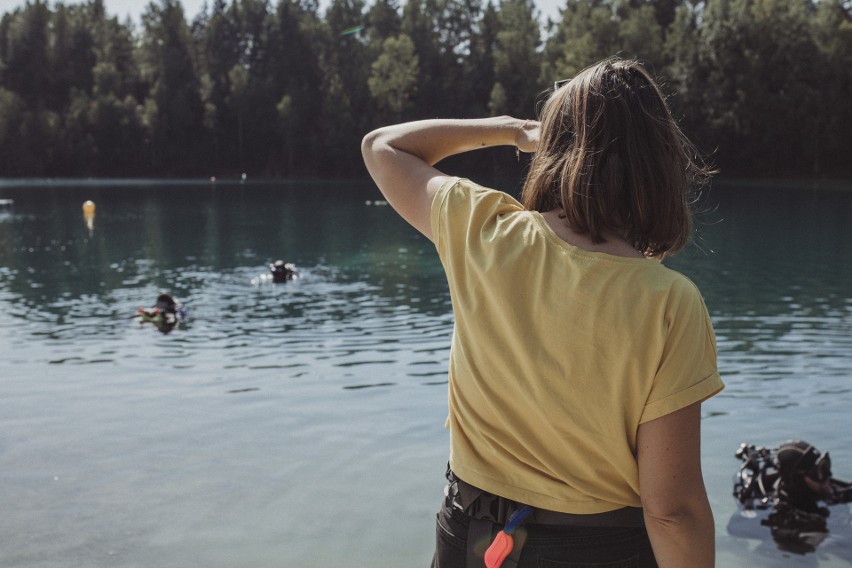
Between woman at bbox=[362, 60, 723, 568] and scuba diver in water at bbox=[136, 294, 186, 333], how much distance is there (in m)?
13.0

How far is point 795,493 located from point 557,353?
18.3ft

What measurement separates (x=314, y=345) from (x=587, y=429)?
11395mm

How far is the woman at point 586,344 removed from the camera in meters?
1.61

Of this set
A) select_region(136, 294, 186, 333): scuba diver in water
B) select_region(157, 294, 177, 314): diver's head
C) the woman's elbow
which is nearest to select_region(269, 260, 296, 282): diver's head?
select_region(136, 294, 186, 333): scuba diver in water

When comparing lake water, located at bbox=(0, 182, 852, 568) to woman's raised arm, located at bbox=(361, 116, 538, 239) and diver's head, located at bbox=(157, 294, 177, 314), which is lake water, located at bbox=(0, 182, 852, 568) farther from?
woman's raised arm, located at bbox=(361, 116, 538, 239)

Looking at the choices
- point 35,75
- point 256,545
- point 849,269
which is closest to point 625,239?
point 256,545

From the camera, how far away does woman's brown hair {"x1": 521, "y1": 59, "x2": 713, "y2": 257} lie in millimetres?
1645

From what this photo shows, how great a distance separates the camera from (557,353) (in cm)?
168

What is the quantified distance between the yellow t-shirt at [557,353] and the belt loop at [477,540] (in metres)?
0.07

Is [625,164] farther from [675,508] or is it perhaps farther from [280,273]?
[280,273]

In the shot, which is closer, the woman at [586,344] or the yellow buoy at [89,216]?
the woman at [586,344]

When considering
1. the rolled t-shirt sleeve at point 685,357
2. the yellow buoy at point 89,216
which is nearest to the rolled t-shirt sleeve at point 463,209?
the rolled t-shirt sleeve at point 685,357

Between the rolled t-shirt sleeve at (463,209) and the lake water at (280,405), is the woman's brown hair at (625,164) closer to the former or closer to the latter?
the rolled t-shirt sleeve at (463,209)

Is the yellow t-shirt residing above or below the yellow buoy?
above
